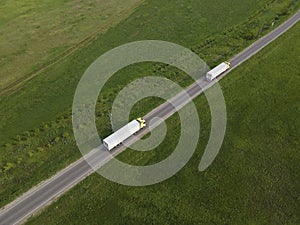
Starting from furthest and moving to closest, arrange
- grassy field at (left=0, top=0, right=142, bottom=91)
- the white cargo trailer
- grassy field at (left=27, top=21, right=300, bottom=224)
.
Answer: grassy field at (left=0, top=0, right=142, bottom=91), the white cargo trailer, grassy field at (left=27, top=21, right=300, bottom=224)

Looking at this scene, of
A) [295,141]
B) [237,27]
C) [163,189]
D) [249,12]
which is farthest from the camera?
[249,12]

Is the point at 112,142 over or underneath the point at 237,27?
over

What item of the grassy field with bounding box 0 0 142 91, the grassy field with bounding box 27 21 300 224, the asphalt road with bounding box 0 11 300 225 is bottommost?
the grassy field with bounding box 27 21 300 224

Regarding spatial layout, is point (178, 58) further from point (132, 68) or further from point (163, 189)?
point (163, 189)

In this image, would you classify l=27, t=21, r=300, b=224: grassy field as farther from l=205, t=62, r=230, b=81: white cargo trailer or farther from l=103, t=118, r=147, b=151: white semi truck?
l=205, t=62, r=230, b=81: white cargo trailer

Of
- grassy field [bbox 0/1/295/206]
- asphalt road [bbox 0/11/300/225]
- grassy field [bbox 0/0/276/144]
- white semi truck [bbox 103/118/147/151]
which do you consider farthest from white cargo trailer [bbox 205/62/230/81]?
white semi truck [bbox 103/118/147/151]

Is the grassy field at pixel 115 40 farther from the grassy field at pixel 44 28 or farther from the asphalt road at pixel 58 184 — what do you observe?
the asphalt road at pixel 58 184

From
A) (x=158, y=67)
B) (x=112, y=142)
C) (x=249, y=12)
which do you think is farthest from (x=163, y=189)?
(x=249, y=12)
